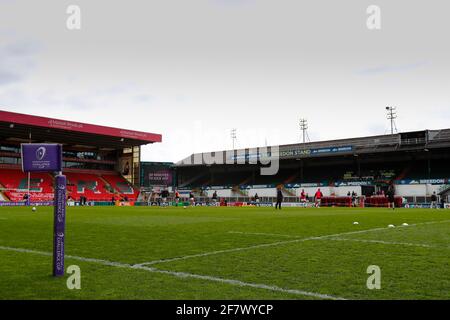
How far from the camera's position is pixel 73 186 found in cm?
6084

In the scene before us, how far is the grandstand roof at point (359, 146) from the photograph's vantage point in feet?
170

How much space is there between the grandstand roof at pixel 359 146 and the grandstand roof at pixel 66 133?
1504 cm

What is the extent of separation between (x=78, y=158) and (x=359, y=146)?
42672mm

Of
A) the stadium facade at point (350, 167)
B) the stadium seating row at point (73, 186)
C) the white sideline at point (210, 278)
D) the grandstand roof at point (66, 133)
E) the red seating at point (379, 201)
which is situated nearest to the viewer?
the white sideline at point (210, 278)

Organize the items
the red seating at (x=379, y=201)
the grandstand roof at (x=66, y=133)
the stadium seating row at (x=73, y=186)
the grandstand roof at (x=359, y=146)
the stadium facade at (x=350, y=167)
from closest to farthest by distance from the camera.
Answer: the red seating at (x=379, y=201), the stadium facade at (x=350, y=167), the grandstand roof at (x=66, y=133), the grandstand roof at (x=359, y=146), the stadium seating row at (x=73, y=186)

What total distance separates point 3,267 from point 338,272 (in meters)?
4.89

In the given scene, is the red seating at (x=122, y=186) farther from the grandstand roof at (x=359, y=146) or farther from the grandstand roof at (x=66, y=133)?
the grandstand roof at (x=359, y=146)

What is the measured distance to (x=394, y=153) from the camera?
193 ft

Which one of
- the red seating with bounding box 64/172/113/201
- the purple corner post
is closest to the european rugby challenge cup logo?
the purple corner post

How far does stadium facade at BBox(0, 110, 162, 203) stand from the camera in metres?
53.3

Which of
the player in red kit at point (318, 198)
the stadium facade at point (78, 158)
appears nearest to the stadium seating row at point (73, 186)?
the stadium facade at point (78, 158)

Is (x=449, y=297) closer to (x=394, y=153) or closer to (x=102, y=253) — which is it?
(x=102, y=253)

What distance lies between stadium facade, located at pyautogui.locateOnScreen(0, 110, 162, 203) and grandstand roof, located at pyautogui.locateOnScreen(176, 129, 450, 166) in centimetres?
1507

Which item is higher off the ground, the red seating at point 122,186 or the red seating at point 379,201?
the red seating at point 122,186
